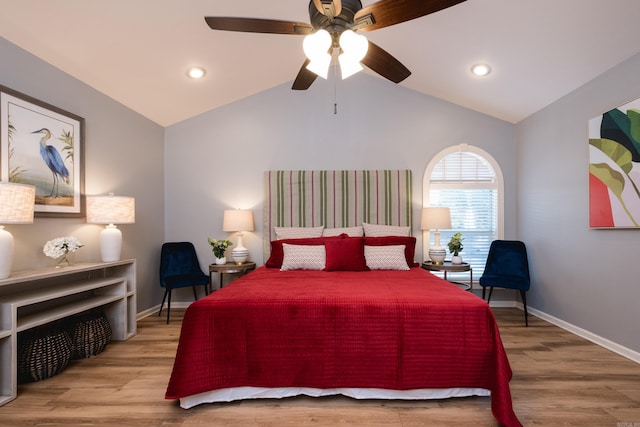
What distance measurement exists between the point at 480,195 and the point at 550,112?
1.18m

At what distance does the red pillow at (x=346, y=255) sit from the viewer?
3.35 meters

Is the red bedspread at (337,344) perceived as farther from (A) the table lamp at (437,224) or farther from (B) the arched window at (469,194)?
(B) the arched window at (469,194)

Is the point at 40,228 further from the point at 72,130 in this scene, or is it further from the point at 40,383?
the point at 40,383

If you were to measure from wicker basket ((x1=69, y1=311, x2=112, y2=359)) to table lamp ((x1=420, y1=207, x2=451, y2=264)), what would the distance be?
3.32 m

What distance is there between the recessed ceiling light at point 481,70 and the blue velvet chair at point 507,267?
6.27 ft

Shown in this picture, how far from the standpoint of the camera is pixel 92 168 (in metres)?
3.18

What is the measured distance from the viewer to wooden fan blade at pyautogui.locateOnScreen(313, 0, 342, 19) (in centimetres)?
172

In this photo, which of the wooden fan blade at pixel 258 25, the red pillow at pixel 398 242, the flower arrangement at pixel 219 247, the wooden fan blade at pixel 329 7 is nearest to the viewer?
the wooden fan blade at pixel 329 7

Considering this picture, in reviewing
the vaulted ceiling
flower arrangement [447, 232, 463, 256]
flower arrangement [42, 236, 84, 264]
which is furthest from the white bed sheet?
the vaulted ceiling

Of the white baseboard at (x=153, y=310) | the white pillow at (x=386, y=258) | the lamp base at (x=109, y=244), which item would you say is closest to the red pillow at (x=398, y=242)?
the white pillow at (x=386, y=258)

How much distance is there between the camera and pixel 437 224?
3881 mm

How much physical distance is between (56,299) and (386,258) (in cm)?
292

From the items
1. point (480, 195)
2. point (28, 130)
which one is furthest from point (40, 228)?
point (480, 195)

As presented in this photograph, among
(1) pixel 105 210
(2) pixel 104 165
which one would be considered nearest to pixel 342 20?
(1) pixel 105 210
